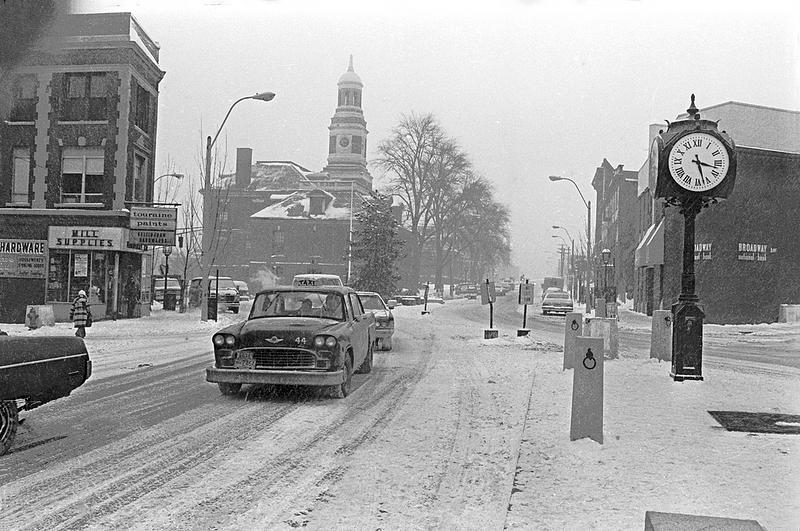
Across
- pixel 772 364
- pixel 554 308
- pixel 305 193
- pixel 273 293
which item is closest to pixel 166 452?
pixel 273 293

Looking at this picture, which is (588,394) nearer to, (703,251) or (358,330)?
(358,330)

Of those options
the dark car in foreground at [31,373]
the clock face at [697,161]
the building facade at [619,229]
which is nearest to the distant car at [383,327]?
the clock face at [697,161]

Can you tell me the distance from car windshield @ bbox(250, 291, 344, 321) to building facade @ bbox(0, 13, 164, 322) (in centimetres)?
1106

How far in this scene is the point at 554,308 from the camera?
3912cm

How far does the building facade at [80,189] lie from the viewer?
20469 millimetres

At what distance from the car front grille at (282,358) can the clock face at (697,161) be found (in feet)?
18.6

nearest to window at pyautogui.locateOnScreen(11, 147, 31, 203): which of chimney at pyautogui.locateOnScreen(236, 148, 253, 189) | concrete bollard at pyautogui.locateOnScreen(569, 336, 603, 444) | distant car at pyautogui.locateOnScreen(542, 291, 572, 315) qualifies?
concrete bollard at pyautogui.locateOnScreen(569, 336, 603, 444)

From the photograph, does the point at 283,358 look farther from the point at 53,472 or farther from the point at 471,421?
the point at 53,472

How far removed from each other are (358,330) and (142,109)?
15341mm

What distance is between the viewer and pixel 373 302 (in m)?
16.8

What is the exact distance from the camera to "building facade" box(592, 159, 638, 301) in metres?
53.2

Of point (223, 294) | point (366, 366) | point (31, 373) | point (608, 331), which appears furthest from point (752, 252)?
point (31, 373)

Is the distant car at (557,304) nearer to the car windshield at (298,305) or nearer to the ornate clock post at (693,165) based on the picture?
the ornate clock post at (693,165)

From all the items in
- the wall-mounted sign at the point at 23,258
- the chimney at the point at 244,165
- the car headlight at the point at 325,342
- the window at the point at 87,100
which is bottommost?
the car headlight at the point at 325,342
